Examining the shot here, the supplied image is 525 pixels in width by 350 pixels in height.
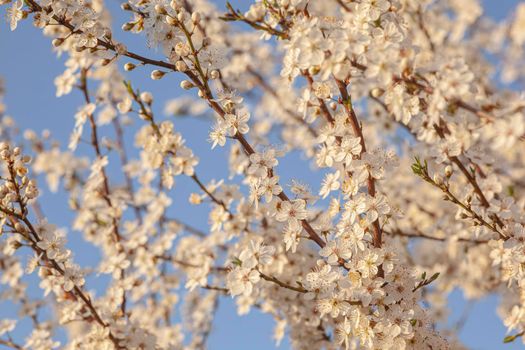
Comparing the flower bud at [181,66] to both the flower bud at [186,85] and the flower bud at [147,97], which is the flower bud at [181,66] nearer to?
the flower bud at [186,85]

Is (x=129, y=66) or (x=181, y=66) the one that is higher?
(x=129, y=66)

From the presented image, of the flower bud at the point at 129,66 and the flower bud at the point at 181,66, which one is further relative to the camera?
the flower bud at the point at 129,66

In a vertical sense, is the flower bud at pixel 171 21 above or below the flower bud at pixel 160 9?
below

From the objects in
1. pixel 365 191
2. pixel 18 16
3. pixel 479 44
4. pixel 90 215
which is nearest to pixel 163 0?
pixel 18 16

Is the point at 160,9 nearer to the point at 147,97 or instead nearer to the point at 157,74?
the point at 157,74

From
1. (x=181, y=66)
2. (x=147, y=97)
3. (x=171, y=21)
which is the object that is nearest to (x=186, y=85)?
(x=181, y=66)

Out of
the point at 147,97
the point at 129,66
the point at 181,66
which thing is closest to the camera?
the point at 181,66

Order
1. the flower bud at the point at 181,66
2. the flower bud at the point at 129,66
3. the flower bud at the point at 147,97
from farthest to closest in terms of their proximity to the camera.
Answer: the flower bud at the point at 147,97 → the flower bud at the point at 129,66 → the flower bud at the point at 181,66

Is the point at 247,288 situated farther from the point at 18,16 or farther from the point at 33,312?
the point at 33,312

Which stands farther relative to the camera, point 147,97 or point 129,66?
point 147,97

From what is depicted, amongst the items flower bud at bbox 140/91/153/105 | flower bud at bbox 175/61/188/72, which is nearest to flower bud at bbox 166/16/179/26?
flower bud at bbox 175/61/188/72

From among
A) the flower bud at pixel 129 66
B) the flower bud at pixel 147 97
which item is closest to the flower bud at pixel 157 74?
the flower bud at pixel 129 66

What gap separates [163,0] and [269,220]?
1.76m

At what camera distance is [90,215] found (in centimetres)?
458
